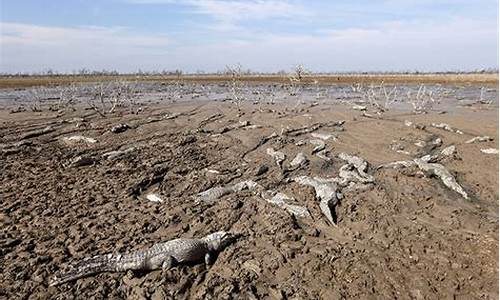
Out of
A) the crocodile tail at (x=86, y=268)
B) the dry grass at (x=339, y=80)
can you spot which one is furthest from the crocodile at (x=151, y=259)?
the dry grass at (x=339, y=80)

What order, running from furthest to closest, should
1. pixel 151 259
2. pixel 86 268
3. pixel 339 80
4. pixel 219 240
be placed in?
pixel 339 80 < pixel 219 240 < pixel 151 259 < pixel 86 268

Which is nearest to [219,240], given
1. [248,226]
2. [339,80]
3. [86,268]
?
[248,226]

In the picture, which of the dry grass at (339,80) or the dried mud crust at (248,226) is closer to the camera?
the dried mud crust at (248,226)

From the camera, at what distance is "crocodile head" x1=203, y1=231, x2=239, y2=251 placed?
587 cm

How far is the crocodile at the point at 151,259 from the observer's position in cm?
525

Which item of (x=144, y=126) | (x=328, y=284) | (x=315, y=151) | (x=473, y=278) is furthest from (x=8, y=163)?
(x=473, y=278)

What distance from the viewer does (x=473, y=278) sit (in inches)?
207

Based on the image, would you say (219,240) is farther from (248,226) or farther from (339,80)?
(339,80)

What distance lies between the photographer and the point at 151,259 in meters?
5.48

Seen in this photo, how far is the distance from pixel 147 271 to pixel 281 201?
2.72 metres

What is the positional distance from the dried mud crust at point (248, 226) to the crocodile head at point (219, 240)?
12 centimetres

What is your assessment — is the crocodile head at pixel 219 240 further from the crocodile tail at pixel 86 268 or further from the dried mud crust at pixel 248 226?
the crocodile tail at pixel 86 268

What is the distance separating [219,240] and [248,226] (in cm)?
76

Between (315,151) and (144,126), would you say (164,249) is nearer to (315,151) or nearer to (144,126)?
(315,151)
